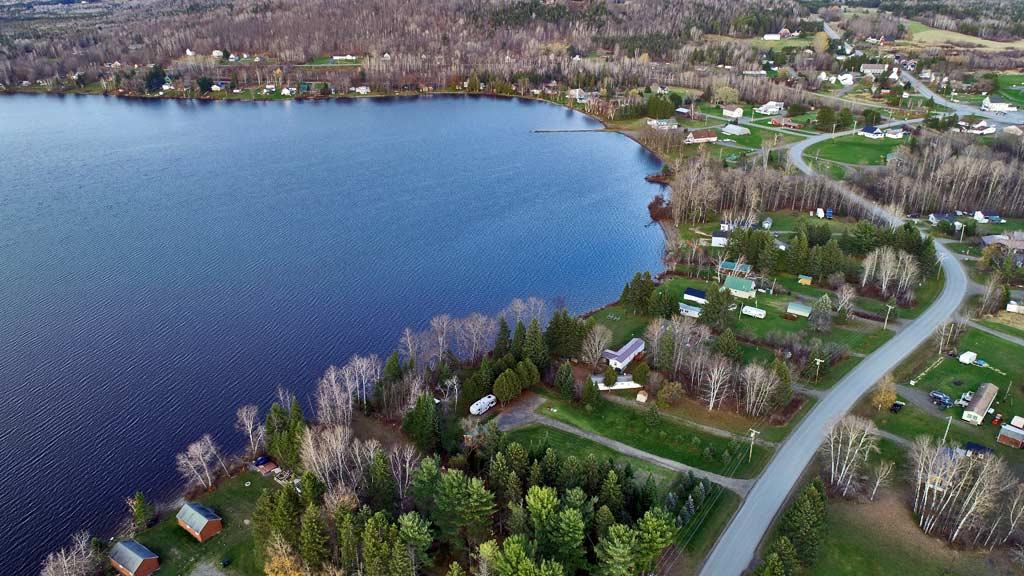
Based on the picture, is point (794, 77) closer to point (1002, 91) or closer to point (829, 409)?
point (1002, 91)

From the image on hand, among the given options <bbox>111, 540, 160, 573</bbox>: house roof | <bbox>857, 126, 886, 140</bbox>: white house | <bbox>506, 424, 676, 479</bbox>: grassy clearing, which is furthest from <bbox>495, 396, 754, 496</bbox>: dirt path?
<bbox>857, 126, 886, 140</bbox>: white house

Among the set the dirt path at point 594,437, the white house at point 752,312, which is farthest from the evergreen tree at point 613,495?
the white house at point 752,312

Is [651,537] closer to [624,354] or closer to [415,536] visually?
[415,536]

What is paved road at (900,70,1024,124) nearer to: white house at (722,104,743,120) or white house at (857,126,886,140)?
white house at (857,126,886,140)

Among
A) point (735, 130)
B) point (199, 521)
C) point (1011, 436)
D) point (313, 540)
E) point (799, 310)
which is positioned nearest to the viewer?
point (313, 540)

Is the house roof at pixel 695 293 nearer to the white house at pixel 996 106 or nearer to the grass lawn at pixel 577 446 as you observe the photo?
the grass lawn at pixel 577 446

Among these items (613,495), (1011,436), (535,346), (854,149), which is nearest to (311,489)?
(613,495)

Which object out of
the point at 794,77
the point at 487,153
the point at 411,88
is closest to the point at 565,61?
the point at 411,88
